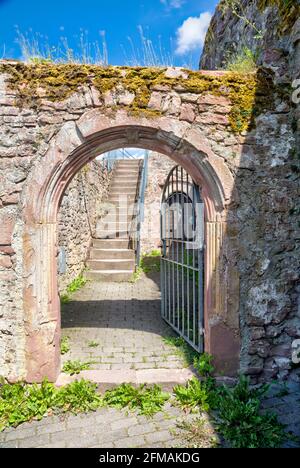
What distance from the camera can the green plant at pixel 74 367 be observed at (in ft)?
11.0

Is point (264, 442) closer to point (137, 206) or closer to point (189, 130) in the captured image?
point (189, 130)

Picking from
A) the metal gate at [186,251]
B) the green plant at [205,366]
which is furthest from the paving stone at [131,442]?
the metal gate at [186,251]

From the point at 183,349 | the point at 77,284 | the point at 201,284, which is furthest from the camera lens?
the point at 77,284

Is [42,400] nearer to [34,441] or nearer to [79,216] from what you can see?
[34,441]

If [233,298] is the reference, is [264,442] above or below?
below

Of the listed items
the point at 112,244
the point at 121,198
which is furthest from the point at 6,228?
the point at 121,198

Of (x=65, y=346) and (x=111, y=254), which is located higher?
(x=111, y=254)

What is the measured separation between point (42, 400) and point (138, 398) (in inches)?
34.9

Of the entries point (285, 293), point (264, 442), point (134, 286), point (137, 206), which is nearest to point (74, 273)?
point (134, 286)

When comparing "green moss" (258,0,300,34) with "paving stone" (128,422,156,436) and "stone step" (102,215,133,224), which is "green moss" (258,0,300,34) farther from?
"stone step" (102,215,133,224)

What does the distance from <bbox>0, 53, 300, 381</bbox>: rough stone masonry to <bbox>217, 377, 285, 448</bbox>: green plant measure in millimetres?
330

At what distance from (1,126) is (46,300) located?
1738 millimetres

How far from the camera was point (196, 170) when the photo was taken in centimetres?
334

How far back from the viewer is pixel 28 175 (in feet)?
10.0
